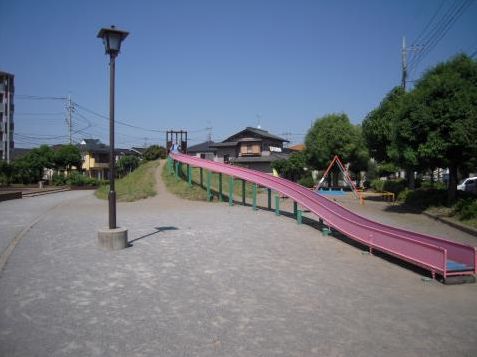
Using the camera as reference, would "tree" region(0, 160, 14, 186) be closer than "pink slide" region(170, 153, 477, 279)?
No

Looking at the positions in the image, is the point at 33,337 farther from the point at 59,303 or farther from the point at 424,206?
the point at 424,206

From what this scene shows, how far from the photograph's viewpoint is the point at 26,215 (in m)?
15.8

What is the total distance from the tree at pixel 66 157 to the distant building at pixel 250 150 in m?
16.6

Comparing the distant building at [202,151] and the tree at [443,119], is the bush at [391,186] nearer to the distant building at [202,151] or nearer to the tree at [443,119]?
the tree at [443,119]

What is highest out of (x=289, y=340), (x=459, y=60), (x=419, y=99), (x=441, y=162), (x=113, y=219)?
(x=459, y=60)

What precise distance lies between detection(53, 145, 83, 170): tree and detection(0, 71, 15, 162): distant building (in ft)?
47.1

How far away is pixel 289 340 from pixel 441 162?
12.9 metres

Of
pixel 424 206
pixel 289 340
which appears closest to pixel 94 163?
pixel 424 206

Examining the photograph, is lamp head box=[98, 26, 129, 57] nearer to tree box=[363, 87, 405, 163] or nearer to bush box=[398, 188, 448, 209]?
bush box=[398, 188, 448, 209]

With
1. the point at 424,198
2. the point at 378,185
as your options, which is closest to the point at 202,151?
the point at 378,185

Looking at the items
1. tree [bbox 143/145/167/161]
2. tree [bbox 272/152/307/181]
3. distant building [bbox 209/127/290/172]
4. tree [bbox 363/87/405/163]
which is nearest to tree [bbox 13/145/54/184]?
tree [bbox 143/145/167/161]

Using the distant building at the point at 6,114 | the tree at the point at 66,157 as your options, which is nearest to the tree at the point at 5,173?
the tree at the point at 66,157

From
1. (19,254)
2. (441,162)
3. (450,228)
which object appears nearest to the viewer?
(19,254)

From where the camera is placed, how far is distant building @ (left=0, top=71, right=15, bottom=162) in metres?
58.8
